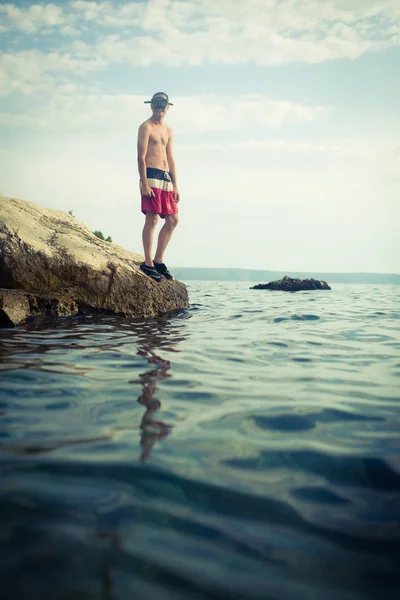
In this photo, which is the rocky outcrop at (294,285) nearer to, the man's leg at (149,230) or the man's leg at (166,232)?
the man's leg at (166,232)

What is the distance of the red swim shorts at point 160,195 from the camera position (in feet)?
23.2

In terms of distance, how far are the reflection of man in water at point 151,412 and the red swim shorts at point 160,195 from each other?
4.34m

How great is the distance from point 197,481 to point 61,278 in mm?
5381

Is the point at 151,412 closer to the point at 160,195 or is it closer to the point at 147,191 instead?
the point at 147,191

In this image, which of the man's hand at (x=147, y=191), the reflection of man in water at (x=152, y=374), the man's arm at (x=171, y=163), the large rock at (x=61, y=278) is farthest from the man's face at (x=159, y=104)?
the reflection of man in water at (x=152, y=374)

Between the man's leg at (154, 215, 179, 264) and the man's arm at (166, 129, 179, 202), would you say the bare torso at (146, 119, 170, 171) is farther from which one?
the man's leg at (154, 215, 179, 264)

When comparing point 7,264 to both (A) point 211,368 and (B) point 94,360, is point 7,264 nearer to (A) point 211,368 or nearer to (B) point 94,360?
(B) point 94,360

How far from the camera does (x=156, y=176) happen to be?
711 centimetres

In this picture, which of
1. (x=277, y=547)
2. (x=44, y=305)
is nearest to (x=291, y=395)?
(x=277, y=547)

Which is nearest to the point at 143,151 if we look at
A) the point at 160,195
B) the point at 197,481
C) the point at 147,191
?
the point at 147,191

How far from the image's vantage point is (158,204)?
7.11m

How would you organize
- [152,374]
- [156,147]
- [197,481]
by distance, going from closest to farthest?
1. [197,481]
2. [152,374]
3. [156,147]

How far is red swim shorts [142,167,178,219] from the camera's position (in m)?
7.06

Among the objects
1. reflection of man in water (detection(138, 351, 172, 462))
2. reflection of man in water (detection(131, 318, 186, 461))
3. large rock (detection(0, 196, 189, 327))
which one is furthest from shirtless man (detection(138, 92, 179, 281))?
reflection of man in water (detection(138, 351, 172, 462))
